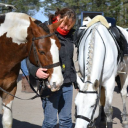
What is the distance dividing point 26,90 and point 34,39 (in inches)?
211

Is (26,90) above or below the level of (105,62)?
below

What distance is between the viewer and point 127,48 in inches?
205

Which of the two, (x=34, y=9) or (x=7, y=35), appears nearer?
(x=7, y=35)

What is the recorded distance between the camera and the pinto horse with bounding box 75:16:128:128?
3.39 metres

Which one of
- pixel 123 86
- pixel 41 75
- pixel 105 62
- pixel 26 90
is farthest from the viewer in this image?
pixel 26 90

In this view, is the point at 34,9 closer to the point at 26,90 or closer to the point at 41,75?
the point at 26,90

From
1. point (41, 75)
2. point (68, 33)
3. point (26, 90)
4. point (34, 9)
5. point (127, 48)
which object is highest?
point (68, 33)

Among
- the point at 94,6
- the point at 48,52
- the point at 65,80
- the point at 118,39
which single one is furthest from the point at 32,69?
the point at 94,6

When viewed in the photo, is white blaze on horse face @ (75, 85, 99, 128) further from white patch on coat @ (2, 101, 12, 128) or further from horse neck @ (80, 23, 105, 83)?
white patch on coat @ (2, 101, 12, 128)

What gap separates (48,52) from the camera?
3098 mm

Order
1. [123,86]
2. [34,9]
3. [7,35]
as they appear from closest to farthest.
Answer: [7,35] < [123,86] < [34,9]

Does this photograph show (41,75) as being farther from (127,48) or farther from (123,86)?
(123,86)

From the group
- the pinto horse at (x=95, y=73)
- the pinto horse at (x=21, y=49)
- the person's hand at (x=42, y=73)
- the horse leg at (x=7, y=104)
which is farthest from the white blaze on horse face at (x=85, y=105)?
the horse leg at (x=7, y=104)

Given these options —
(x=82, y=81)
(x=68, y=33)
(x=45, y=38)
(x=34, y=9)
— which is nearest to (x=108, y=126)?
(x=82, y=81)
